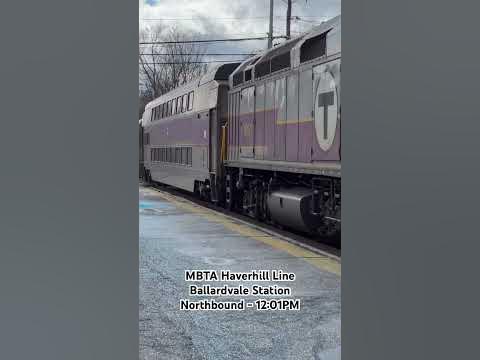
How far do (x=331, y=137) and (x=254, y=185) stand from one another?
15.0 ft

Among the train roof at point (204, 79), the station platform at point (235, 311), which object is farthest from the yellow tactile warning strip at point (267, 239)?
the train roof at point (204, 79)

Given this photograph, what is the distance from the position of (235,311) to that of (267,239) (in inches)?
185

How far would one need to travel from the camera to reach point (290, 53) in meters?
11.0

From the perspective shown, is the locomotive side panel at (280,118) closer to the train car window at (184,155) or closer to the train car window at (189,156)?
the train car window at (189,156)

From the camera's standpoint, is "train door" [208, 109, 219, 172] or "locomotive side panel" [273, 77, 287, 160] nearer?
"locomotive side panel" [273, 77, 287, 160]

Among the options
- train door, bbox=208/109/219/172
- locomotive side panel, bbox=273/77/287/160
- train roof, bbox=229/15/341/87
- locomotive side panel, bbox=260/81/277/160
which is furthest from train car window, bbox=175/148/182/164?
locomotive side panel, bbox=273/77/287/160

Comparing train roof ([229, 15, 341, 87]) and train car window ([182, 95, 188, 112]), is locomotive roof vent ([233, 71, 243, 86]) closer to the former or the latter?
train roof ([229, 15, 341, 87])

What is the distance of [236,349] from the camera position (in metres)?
4.69

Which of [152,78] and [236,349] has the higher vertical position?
[152,78]

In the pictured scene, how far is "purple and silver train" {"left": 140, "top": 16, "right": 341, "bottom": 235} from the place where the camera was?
940cm

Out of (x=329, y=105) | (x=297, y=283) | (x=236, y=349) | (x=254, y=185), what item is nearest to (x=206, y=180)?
(x=254, y=185)

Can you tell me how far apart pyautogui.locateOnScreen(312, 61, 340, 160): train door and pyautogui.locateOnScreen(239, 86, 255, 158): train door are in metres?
3.43

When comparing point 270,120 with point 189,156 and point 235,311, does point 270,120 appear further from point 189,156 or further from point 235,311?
point 235,311
